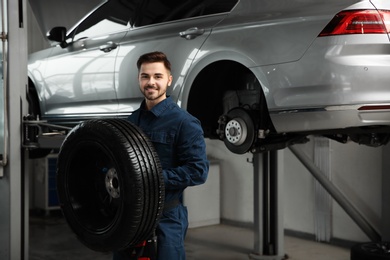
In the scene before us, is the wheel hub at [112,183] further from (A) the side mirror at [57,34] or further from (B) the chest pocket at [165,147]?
(A) the side mirror at [57,34]

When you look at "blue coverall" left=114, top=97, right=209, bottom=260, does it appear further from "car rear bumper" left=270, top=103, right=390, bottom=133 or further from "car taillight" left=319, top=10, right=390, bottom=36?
"car taillight" left=319, top=10, right=390, bottom=36

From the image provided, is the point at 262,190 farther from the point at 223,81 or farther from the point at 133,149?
the point at 133,149

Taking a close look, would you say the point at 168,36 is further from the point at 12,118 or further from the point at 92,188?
the point at 92,188

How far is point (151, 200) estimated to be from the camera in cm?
248

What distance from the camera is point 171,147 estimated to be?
8.48 feet

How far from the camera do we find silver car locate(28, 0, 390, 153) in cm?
290

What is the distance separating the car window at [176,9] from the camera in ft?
11.9

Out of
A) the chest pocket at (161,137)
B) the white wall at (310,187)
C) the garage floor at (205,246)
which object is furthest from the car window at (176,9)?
the white wall at (310,187)

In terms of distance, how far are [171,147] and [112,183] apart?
14.0 inches

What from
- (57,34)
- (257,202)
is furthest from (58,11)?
(257,202)

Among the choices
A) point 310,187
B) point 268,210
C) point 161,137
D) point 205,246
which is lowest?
point 205,246

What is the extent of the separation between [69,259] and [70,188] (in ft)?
9.70

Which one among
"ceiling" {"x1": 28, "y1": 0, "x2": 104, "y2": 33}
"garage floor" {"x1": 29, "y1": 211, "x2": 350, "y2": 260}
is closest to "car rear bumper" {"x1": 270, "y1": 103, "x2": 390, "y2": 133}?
"ceiling" {"x1": 28, "y1": 0, "x2": 104, "y2": 33}

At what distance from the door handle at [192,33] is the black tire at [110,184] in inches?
46.3
